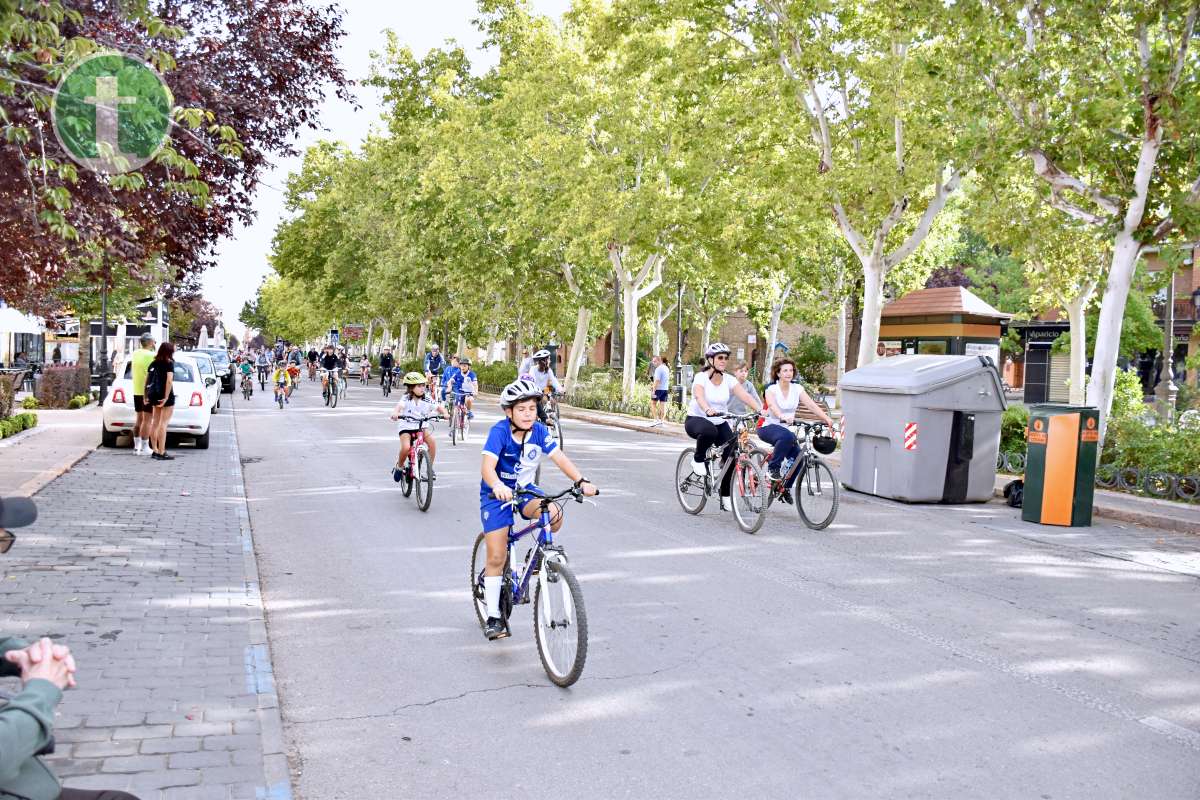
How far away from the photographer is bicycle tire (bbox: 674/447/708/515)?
443 inches

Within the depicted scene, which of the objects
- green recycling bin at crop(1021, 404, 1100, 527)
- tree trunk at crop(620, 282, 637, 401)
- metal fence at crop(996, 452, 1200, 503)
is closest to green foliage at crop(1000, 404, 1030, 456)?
metal fence at crop(996, 452, 1200, 503)

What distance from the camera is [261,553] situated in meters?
8.86

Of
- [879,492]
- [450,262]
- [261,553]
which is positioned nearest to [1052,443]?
[879,492]

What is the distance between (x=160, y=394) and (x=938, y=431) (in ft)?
34.9

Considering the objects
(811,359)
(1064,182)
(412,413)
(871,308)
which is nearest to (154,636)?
(412,413)

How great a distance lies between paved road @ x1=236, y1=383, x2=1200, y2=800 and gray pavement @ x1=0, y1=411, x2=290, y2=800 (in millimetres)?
242

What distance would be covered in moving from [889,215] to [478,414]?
1284cm

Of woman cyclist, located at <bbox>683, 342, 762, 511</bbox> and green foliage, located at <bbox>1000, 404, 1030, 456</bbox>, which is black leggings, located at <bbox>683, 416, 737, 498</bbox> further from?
green foliage, located at <bbox>1000, 404, 1030, 456</bbox>

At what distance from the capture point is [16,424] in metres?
18.0

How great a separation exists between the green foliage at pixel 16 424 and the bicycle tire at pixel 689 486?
11.4 m

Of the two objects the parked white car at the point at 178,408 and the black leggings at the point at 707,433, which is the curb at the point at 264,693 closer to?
the black leggings at the point at 707,433

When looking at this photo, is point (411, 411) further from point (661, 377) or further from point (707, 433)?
point (661, 377)

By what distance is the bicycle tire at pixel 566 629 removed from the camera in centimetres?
523

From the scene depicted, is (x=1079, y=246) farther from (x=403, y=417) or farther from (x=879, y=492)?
(x=403, y=417)
